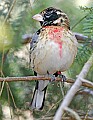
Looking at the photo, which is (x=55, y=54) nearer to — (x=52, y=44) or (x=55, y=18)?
(x=52, y=44)

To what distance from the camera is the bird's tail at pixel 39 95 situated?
2.17 m

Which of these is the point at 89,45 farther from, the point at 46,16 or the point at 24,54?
the point at 24,54

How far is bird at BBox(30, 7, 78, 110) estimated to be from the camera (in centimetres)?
200

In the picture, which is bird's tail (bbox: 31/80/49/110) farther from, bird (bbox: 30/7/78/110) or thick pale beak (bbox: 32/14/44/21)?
thick pale beak (bbox: 32/14/44/21)

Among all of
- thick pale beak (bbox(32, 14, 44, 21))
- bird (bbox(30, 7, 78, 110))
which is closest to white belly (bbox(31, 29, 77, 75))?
bird (bbox(30, 7, 78, 110))

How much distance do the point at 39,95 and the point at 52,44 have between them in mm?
437

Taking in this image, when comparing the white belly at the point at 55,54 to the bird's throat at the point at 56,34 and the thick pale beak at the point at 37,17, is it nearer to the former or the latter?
the bird's throat at the point at 56,34

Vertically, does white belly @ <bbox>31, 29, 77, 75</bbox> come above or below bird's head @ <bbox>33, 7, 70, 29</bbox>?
below

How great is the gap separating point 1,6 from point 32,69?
40 centimetres

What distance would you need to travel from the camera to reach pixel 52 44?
1984 millimetres

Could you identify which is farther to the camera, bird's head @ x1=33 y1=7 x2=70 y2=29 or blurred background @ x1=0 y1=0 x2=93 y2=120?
bird's head @ x1=33 y1=7 x2=70 y2=29

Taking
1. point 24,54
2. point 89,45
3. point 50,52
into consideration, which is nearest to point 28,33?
point 24,54

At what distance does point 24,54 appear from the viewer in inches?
88.2

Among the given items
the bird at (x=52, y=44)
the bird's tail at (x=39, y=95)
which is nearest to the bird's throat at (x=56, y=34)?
the bird at (x=52, y=44)
